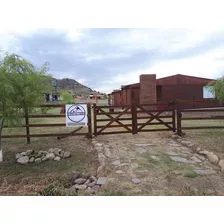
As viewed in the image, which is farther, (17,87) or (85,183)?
(17,87)

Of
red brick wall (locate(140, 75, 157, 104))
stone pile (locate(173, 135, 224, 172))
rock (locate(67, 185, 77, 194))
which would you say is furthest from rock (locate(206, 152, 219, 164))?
red brick wall (locate(140, 75, 157, 104))

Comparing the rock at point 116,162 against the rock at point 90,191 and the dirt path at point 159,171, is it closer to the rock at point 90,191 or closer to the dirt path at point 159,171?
the dirt path at point 159,171

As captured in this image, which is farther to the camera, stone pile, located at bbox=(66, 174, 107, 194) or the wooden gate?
the wooden gate

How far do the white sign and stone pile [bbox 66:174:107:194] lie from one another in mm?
2961

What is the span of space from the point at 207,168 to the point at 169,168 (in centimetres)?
81

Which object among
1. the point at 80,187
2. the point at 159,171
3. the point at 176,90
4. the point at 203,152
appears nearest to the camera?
the point at 80,187

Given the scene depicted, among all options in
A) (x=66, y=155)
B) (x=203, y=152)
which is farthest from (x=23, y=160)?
(x=203, y=152)

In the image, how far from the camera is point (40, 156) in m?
5.70

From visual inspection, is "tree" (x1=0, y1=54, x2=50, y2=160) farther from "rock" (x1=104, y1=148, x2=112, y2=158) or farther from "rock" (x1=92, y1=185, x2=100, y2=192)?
"rock" (x1=92, y1=185, x2=100, y2=192)

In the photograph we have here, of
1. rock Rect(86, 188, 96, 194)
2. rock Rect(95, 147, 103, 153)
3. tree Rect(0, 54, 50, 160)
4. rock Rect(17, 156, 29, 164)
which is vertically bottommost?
rock Rect(86, 188, 96, 194)

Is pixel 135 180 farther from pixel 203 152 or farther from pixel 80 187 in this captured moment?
pixel 203 152

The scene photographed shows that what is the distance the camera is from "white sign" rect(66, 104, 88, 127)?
747cm

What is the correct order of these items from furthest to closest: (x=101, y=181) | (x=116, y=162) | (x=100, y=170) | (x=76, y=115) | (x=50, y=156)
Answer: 1. (x=76, y=115)
2. (x=50, y=156)
3. (x=116, y=162)
4. (x=100, y=170)
5. (x=101, y=181)

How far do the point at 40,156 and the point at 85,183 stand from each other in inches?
72.3
